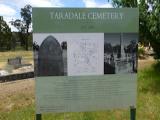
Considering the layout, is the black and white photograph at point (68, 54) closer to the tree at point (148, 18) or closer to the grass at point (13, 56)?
the tree at point (148, 18)

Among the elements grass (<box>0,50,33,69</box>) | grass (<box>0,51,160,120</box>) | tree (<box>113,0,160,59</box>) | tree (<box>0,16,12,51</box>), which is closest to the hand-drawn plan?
grass (<box>0,51,160,120</box>)

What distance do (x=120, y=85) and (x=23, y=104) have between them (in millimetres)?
5140

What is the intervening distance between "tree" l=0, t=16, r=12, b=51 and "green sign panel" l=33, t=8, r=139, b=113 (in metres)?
79.9

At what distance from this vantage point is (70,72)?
227 inches

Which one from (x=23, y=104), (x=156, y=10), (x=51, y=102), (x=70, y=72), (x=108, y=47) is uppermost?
(x=156, y=10)

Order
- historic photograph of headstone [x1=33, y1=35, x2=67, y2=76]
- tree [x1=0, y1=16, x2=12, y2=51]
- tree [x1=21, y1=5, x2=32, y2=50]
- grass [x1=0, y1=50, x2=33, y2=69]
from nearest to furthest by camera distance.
→ 1. historic photograph of headstone [x1=33, y1=35, x2=67, y2=76]
2. grass [x1=0, y1=50, x2=33, y2=69]
3. tree [x1=0, y1=16, x2=12, y2=51]
4. tree [x1=21, y1=5, x2=32, y2=50]

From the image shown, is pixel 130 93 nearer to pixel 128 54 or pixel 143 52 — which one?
pixel 128 54

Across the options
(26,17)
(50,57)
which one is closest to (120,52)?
(50,57)

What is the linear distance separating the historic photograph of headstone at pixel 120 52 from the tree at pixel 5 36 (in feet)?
262

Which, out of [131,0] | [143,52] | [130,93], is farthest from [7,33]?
[130,93]

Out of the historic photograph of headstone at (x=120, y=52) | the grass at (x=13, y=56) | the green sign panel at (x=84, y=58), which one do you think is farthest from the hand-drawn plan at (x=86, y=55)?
the grass at (x=13, y=56)

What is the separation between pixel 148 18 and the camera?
1448cm

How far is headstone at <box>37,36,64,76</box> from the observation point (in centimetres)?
561

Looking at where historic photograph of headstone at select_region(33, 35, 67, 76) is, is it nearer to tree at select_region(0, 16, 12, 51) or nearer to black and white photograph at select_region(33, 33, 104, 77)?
black and white photograph at select_region(33, 33, 104, 77)
